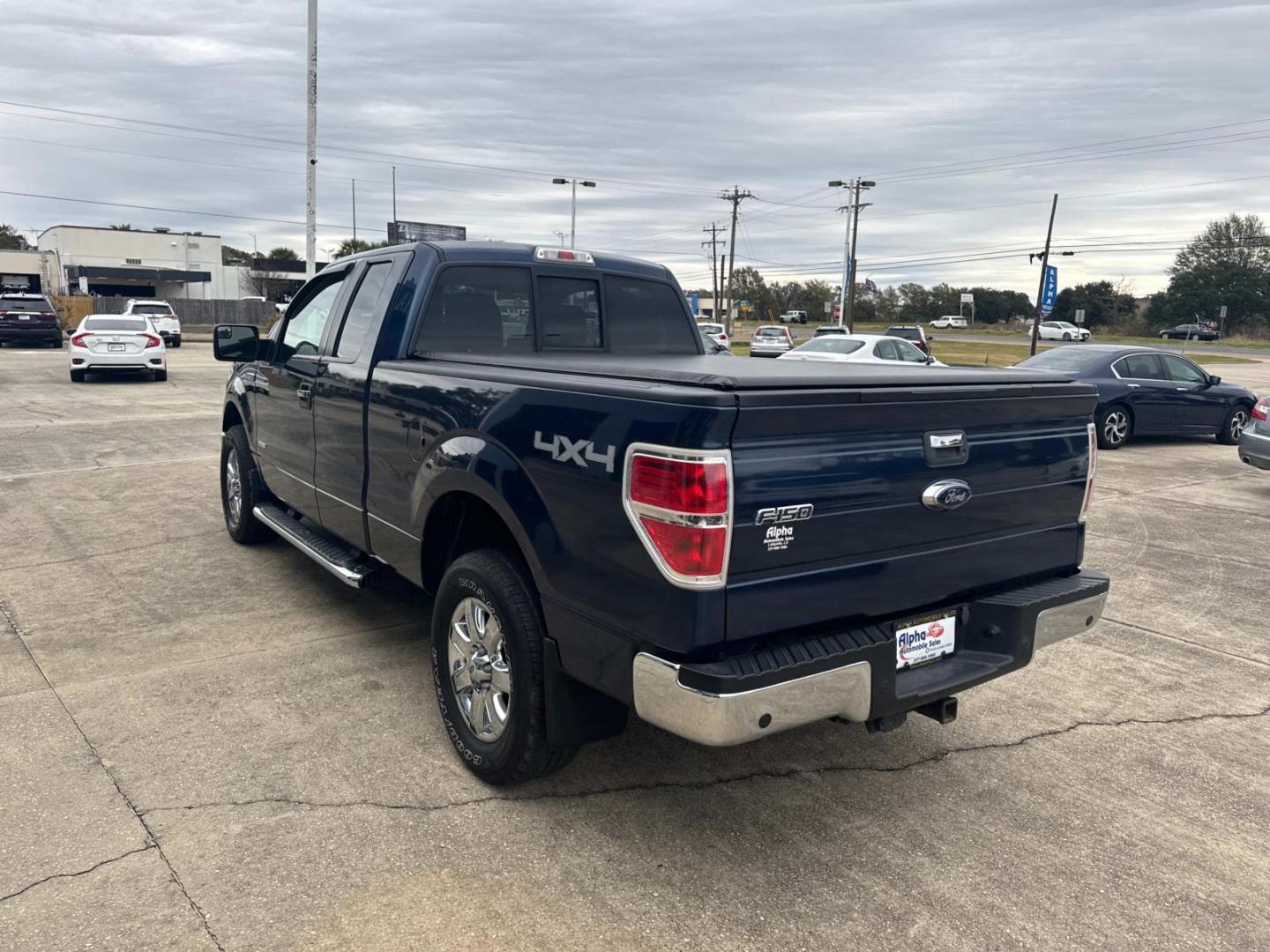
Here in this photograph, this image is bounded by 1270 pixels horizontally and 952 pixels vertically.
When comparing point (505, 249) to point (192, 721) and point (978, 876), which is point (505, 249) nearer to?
point (192, 721)

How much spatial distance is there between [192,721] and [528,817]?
166cm

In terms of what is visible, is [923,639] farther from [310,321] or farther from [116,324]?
[116,324]

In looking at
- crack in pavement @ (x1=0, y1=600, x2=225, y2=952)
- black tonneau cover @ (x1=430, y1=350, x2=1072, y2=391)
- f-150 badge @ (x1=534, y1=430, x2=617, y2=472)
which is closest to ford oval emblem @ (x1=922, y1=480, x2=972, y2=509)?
black tonneau cover @ (x1=430, y1=350, x2=1072, y2=391)

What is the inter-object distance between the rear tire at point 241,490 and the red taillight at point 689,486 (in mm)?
4545

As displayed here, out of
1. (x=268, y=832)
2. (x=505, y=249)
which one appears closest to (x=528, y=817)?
(x=268, y=832)

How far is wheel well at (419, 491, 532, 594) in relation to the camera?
3.62 meters

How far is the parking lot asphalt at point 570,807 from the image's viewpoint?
113 inches

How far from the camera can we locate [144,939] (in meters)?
2.72

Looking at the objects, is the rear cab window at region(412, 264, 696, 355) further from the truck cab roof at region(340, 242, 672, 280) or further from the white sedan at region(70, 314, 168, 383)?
the white sedan at region(70, 314, 168, 383)

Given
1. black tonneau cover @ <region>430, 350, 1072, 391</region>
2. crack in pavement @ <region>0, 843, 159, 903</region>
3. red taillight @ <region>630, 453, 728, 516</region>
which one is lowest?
crack in pavement @ <region>0, 843, 159, 903</region>

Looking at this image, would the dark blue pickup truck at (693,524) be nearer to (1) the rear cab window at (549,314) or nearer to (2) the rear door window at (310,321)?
(1) the rear cab window at (549,314)

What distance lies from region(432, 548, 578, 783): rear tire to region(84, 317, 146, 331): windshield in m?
19.6

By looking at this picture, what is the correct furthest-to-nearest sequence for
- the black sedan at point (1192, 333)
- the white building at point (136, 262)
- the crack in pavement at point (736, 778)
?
1. the black sedan at point (1192, 333)
2. the white building at point (136, 262)
3. the crack in pavement at point (736, 778)

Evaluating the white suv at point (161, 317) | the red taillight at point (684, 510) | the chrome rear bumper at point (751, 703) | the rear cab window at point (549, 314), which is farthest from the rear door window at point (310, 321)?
the white suv at point (161, 317)
